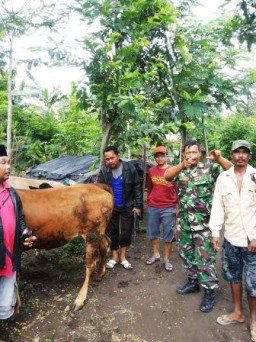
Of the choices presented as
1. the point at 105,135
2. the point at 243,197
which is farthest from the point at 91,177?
the point at 243,197

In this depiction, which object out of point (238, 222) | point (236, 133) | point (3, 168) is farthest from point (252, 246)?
point (236, 133)

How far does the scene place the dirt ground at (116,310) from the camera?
123 inches

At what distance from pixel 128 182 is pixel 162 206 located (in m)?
0.69

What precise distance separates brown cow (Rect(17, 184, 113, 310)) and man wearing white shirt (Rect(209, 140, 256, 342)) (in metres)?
1.54

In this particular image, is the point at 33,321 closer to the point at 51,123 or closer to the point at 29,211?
the point at 29,211

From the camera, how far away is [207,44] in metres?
6.02

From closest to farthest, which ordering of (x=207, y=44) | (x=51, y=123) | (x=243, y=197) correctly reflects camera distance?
(x=243, y=197)
(x=207, y=44)
(x=51, y=123)

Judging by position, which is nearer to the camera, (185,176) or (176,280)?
(185,176)

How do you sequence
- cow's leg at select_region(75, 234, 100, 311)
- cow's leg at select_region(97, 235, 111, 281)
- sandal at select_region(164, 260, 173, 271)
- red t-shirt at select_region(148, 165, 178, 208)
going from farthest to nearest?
1. red t-shirt at select_region(148, 165, 178, 208)
2. sandal at select_region(164, 260, 173, 271)
3. cow's leg at select_region(97, 235, 111, 281)
4. cow's leg at select_region(75, 234, 100, 311)

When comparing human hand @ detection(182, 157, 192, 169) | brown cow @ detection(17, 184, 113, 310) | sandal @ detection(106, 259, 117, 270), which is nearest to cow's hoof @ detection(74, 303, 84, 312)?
brown cow @ detection(17, 184, 113, 310)

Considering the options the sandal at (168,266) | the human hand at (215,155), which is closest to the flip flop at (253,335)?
the sandal at (168,266)

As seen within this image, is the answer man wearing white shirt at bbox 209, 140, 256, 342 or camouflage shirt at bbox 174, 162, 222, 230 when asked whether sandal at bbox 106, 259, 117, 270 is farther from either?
man wearing white shirt at bbox 209, 140, 256, 342

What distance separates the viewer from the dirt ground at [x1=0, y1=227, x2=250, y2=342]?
3.12 metres

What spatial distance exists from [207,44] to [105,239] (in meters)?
4.50
